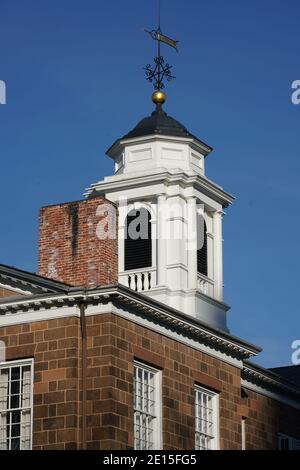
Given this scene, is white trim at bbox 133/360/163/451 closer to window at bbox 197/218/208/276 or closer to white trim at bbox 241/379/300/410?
white trim at bbox 241/379/300/410

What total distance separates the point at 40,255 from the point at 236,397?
5.93 meters

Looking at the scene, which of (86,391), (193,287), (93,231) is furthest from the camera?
(193,287)

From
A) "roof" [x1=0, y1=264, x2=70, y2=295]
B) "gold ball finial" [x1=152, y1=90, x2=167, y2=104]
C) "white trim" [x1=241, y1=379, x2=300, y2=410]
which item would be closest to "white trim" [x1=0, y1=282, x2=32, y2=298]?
"roof" [x1=0, y1=264, x2=70, y2=295]

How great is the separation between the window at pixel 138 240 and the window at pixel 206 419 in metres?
17.2

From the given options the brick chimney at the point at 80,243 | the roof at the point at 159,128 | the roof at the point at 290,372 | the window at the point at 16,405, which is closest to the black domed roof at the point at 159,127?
the roof at the point at 159,128

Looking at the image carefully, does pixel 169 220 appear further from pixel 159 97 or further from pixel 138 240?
pixel 159 97

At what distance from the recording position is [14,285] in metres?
41.2

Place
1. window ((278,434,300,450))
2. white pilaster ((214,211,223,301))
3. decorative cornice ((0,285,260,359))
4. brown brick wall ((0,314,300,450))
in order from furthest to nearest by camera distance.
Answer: white pilaster ((214,211,223,301)), window ((278,434,300,450)), decorative cornice ((0,285,260,359)), brown brick wall ((0,314,300,450))

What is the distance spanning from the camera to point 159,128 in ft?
194

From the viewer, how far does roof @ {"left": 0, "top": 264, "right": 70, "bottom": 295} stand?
39688 mm

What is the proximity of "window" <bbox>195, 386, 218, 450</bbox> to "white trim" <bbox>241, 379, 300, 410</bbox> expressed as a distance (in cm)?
264

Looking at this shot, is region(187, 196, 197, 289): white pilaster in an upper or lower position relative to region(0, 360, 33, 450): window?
upper

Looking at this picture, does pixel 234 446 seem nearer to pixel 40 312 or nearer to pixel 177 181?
pixel 40 312

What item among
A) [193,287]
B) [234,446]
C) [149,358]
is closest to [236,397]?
[234,446]
